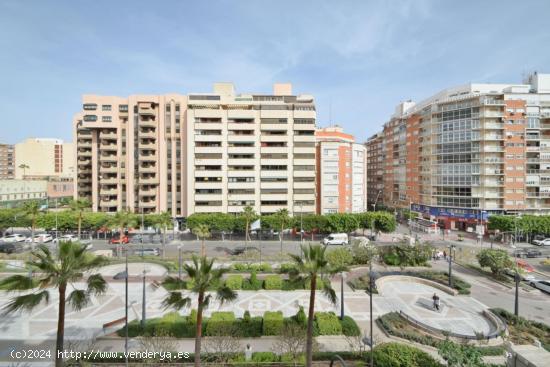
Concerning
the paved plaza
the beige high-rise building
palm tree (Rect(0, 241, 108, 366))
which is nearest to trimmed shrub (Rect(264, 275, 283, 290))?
the paved plaza

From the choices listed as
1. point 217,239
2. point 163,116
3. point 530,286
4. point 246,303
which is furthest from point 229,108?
point 530,286

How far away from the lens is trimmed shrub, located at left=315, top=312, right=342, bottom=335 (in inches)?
848

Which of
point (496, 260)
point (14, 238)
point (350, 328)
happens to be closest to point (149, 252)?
point (14, 238)

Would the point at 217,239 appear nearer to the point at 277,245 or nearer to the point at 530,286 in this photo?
the point at 277,245

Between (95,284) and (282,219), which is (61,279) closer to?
(95,284)

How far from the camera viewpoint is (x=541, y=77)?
63344 millimetres

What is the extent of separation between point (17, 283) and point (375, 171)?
99.8m

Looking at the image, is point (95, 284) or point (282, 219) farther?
point (282, 219)

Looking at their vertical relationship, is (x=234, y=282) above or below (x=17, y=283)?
below

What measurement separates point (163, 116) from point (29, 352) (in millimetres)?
58072

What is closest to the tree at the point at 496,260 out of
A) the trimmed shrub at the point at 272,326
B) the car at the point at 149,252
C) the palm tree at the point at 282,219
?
the trimmed shrub at the point at 272,326

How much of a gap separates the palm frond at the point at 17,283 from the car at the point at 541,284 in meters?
46.9

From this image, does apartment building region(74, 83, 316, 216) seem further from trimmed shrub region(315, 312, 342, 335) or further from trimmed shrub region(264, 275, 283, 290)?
trimmed shrub region(315, 312, 342, 335)

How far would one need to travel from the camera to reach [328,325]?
2172 cm
